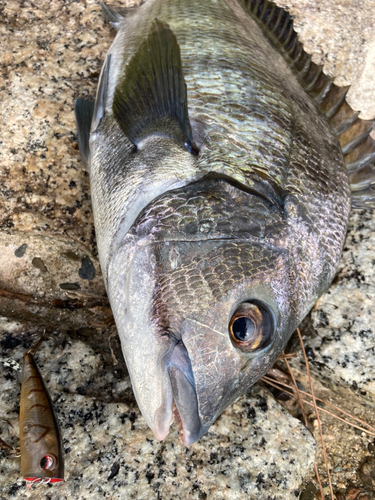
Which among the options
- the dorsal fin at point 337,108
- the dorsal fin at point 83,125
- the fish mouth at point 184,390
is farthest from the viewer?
the dorsal fin at point 83,125

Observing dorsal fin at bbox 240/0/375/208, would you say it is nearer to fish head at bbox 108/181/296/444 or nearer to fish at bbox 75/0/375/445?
fish at bbox 75/0/375/445

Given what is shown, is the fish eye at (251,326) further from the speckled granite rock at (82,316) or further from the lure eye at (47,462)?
the lure eye at (47,462)

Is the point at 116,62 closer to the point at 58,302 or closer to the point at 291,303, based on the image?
the point at 58,302

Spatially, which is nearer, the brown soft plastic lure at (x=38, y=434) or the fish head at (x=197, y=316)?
the fish head at (x=197, y=316)

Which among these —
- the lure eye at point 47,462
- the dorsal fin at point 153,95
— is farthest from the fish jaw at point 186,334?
the dorsal fin at point 153,95

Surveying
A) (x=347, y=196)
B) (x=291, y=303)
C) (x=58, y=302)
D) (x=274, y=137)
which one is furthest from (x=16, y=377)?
(x=347, y=196)

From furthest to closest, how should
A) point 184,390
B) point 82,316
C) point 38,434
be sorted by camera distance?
1. point 82,316
2. point 38,434
3. point 184,390

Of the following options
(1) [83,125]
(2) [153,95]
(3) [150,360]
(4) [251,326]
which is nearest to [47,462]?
(3) [150,360]

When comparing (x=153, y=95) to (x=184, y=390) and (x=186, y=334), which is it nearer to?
(x=186, y=334)
